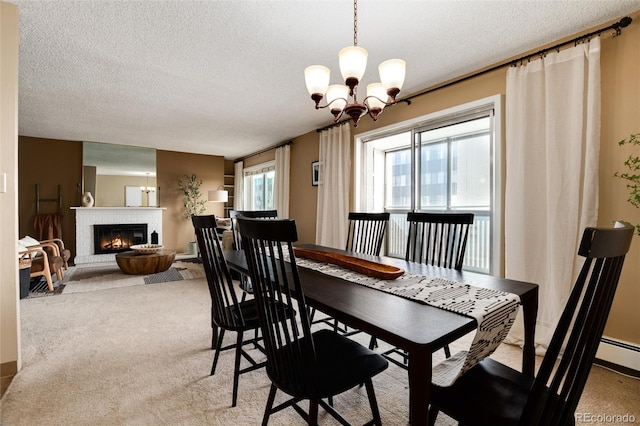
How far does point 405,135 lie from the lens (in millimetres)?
3770

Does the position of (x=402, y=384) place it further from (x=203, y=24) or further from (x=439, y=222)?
(x=203, y=24)

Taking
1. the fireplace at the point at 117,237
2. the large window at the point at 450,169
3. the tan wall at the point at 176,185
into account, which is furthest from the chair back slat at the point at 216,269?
the tan wall at the point at 176,185

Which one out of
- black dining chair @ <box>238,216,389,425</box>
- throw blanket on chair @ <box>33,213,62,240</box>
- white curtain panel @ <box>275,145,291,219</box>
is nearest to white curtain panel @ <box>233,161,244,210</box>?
white curtain panel @ <box>275,145,291,219</box>

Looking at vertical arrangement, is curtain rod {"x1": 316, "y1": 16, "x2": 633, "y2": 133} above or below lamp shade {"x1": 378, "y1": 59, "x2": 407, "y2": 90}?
above

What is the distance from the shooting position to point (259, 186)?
752cm

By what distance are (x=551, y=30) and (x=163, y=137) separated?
19.1 ft

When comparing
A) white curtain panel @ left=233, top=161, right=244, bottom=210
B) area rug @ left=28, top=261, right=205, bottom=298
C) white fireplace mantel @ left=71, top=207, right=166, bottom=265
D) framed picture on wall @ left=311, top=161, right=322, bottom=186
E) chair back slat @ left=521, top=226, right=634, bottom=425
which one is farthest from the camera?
white curtain panel @ left=233, top=161, right=244, bottom=210

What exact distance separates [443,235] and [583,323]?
140 centimetres

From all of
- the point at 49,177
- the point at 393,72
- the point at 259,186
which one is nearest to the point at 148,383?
the point at 393,72

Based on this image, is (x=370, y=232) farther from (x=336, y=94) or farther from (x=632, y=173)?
(x=632, y=173)

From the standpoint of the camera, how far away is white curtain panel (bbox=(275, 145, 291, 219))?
5723 millimetres

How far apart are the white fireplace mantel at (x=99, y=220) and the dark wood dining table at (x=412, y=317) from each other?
20.3ft

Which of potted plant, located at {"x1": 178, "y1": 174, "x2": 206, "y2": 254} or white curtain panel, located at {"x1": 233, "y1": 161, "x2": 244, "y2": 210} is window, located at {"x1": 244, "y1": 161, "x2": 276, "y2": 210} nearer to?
white curtain panel, located at {"x1": 233, "y1": 161, "x2": 244, "y2": 210}

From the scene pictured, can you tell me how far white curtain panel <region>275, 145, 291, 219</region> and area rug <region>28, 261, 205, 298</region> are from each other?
184 cm
